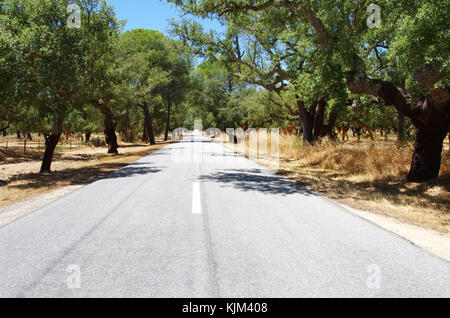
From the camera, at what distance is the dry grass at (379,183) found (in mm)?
7484

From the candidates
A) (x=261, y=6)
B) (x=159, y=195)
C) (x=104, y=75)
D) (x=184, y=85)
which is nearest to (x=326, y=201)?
(x=159, y=195)

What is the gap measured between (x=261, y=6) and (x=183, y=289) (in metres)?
10.9

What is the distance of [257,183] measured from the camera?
35.2ft

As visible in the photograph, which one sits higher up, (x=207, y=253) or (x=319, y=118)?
(x=319, y=118)

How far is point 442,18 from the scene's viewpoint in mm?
7008

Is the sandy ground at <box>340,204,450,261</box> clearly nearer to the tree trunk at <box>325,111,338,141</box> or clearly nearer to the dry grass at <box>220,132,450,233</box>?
the dry grass at <box>220,132,450,233</box>

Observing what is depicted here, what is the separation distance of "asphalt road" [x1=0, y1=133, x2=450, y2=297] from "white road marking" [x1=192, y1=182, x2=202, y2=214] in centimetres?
4

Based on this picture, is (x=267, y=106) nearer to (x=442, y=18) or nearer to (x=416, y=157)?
(x=416, y=157)

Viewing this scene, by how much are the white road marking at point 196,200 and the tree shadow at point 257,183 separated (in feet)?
3.35

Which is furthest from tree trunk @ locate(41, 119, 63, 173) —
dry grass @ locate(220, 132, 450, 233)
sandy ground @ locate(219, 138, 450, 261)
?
sandy ground @ locate(219, 138, 450, 261)

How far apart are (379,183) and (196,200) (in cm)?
726

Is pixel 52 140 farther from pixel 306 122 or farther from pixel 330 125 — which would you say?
pixel 330 125

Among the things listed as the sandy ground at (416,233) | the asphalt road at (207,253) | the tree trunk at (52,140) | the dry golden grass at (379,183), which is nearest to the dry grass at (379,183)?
the dry golden grass at (379,183)

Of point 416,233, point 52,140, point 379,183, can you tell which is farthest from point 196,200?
point 52,140
